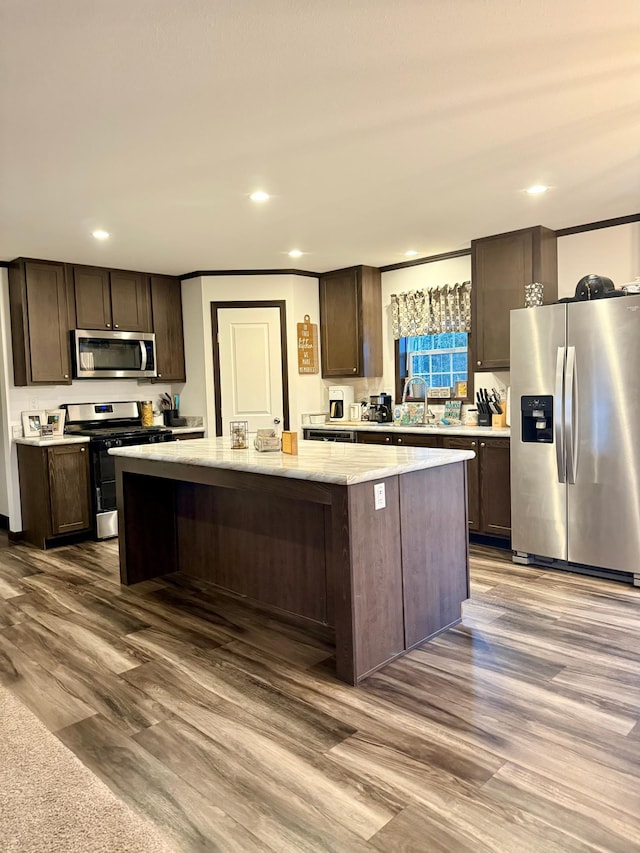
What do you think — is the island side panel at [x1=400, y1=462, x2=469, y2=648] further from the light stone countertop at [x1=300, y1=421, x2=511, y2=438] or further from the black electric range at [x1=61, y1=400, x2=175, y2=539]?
the black electric range at [x1=61, y1=400, x2=175, y2=539]

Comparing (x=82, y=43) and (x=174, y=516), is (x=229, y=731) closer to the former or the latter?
(x=174, y=516)

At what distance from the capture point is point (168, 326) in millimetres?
6293

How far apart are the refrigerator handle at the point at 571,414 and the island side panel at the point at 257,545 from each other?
1.85 metres

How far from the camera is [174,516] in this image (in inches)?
164

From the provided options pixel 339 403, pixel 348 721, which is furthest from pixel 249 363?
pixel 348 721

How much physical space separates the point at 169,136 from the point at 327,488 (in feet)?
5.95

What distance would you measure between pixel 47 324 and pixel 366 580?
4106 millimetres

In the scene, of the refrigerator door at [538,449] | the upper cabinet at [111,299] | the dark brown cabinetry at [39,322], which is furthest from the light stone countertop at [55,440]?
the refrigerator door at [538,449]

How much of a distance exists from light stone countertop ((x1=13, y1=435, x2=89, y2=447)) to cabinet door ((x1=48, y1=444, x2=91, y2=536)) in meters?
0.04

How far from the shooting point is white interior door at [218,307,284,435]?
6156 mm

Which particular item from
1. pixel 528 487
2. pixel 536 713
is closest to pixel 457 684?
pixel 536 713

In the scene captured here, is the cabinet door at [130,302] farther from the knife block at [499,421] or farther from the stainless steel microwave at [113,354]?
the knife block at [499,421]

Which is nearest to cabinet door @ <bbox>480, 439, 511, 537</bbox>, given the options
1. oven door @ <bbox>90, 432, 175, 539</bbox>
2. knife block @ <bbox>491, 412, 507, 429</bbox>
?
knife block @ <bbox>491, 412, 507, 429</bbox>

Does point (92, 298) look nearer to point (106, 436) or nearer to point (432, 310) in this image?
point (106, 436)
